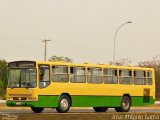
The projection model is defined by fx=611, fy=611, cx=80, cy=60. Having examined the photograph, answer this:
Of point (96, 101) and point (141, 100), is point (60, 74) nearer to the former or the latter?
point (96, 101)

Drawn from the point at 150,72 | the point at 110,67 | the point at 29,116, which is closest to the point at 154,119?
the point at 29,116

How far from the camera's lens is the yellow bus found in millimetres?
31172

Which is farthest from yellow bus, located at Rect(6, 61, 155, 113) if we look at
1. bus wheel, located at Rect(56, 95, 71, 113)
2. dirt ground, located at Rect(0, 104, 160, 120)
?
dirt ground, located at Rect(0, 104, 160, 120)

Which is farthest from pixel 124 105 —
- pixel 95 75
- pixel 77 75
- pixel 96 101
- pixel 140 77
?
pixel 77 75

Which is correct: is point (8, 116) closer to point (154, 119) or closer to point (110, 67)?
point (154, 119)

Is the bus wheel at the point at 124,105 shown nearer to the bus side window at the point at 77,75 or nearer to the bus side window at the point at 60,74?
the bus side window at the point at 77,75

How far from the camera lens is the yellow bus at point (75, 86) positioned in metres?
31.2

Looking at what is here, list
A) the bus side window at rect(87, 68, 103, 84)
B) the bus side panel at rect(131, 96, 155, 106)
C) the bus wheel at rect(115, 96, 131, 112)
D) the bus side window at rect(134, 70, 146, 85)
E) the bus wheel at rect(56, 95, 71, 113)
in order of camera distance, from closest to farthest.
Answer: the bus wheel at rect(56, 95, 71, 113) → the bus side window at rect(87, 68, 103, 84) → the bus wheel at rect(115, 96, 131, 112) → the bus side window at rect(134, 70, 146, 85) → the bus side panel at rect(131, 96, 155, 106)

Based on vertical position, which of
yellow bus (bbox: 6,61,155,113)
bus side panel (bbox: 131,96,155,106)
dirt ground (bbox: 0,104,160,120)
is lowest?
dirt ground (bbox: 0,104,160,120)

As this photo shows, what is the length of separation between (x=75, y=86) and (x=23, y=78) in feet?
10.6

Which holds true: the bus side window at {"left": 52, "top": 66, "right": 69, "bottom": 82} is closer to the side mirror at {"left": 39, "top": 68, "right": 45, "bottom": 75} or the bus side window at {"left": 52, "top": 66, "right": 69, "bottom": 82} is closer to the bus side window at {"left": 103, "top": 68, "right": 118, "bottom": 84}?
the side mirror at {"left": 39, "top": 68, "right": 45, "bottom": 75}

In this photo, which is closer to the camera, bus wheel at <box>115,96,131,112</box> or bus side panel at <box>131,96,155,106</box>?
bus wheel at <box>115,96,131,112</box>

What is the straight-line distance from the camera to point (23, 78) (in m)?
31.4

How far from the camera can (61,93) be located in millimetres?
32281
